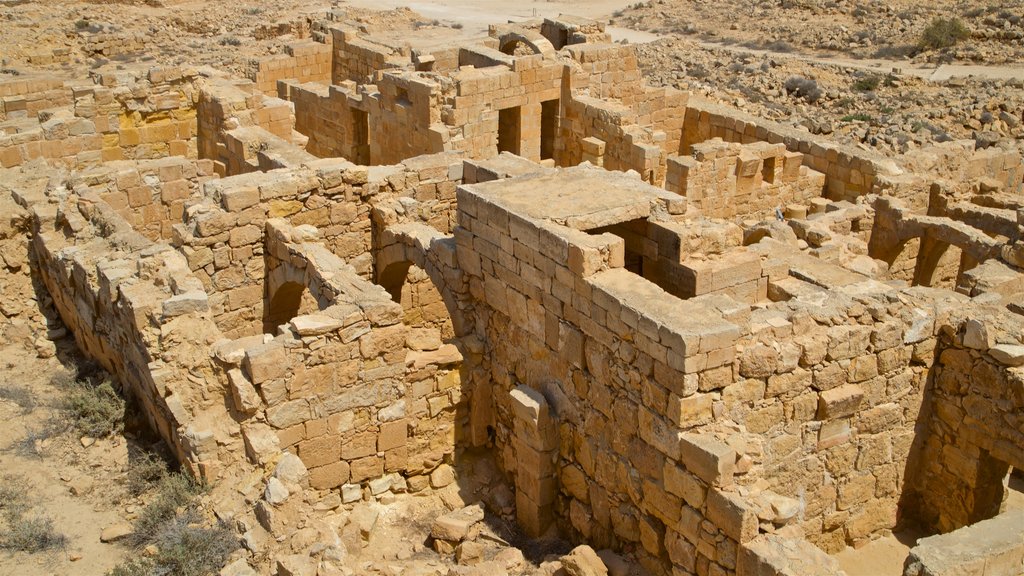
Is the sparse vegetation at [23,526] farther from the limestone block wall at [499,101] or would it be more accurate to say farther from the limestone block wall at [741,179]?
the limestone block wall at [741,179]

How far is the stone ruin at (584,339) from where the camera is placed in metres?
8.97

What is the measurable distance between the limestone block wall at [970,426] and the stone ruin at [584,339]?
0.02m

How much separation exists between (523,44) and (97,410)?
440 inches

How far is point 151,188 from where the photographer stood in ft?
47.4

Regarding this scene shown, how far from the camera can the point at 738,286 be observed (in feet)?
34.5

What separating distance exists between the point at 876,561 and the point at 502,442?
3.76 m

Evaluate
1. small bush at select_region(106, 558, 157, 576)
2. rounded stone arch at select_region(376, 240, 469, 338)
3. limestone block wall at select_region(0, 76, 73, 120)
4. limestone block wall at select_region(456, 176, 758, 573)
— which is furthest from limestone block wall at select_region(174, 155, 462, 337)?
limestone block wall at select_region(0, 76, 73, 120)

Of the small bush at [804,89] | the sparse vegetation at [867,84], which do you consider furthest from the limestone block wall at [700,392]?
the sparse vegetation at [867,84]

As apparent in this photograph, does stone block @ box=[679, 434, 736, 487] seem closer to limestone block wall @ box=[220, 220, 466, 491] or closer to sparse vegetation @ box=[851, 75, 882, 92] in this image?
limestone block wall @ box=[220, 220, 466, 491]

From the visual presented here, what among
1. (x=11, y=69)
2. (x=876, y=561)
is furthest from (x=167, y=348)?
(x=11, y=69)

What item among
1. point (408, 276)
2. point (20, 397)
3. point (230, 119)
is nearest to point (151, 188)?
point (230, 119)

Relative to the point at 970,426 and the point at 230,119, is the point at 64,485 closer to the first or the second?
the point at 230,119

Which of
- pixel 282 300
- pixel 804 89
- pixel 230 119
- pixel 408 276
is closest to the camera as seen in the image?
pixel 282 300

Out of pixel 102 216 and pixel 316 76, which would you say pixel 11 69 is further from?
pixel 102 216
